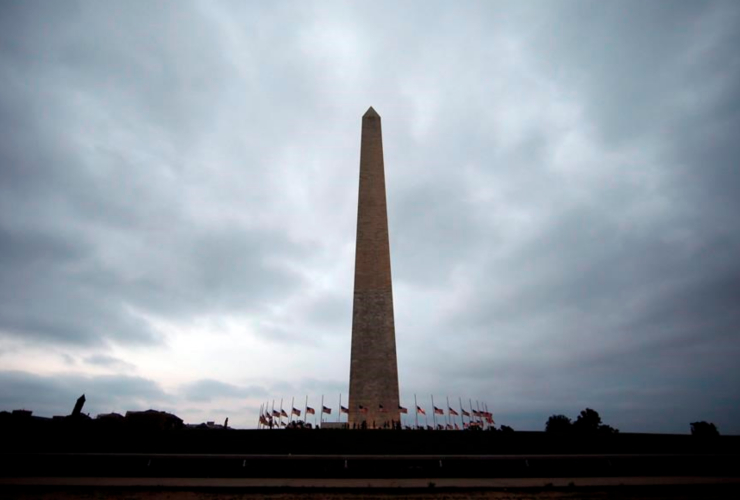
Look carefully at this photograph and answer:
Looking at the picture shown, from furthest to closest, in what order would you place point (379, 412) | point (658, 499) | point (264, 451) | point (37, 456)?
point (379, 412) < point (264, 451) < point (37, 456) < point (658, 499)

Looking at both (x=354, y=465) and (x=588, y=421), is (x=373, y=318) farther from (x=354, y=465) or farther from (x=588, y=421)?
(x=588, y=421)

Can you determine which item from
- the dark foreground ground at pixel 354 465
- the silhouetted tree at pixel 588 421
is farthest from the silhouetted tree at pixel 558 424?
the dark foreground ground at pixel 354 465

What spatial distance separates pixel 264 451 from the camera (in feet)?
40.1

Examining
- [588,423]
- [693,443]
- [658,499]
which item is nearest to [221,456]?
[658,499]

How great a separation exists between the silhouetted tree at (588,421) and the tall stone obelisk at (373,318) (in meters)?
18.8

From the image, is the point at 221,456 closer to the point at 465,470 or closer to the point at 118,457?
the point at 118,457

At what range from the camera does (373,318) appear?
73.7 feet

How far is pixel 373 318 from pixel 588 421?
2165 centimetres

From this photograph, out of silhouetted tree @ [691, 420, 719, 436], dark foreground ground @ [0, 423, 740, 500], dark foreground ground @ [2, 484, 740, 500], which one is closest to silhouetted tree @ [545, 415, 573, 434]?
silhouetted tree @ [691, 420, 719, 436]

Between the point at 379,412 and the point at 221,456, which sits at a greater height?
the point at 379,412

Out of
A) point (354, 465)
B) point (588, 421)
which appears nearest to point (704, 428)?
point (588, 421)

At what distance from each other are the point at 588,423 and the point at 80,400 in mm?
33198

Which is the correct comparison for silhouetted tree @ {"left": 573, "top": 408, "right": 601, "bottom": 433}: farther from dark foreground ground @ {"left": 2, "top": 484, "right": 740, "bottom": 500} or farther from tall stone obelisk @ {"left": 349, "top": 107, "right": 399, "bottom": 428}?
dark foreground ground @ {"left": 2, "top": 484, "right": 740, "bottom": 500}

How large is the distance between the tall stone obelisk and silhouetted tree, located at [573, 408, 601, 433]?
1880 centimetres
